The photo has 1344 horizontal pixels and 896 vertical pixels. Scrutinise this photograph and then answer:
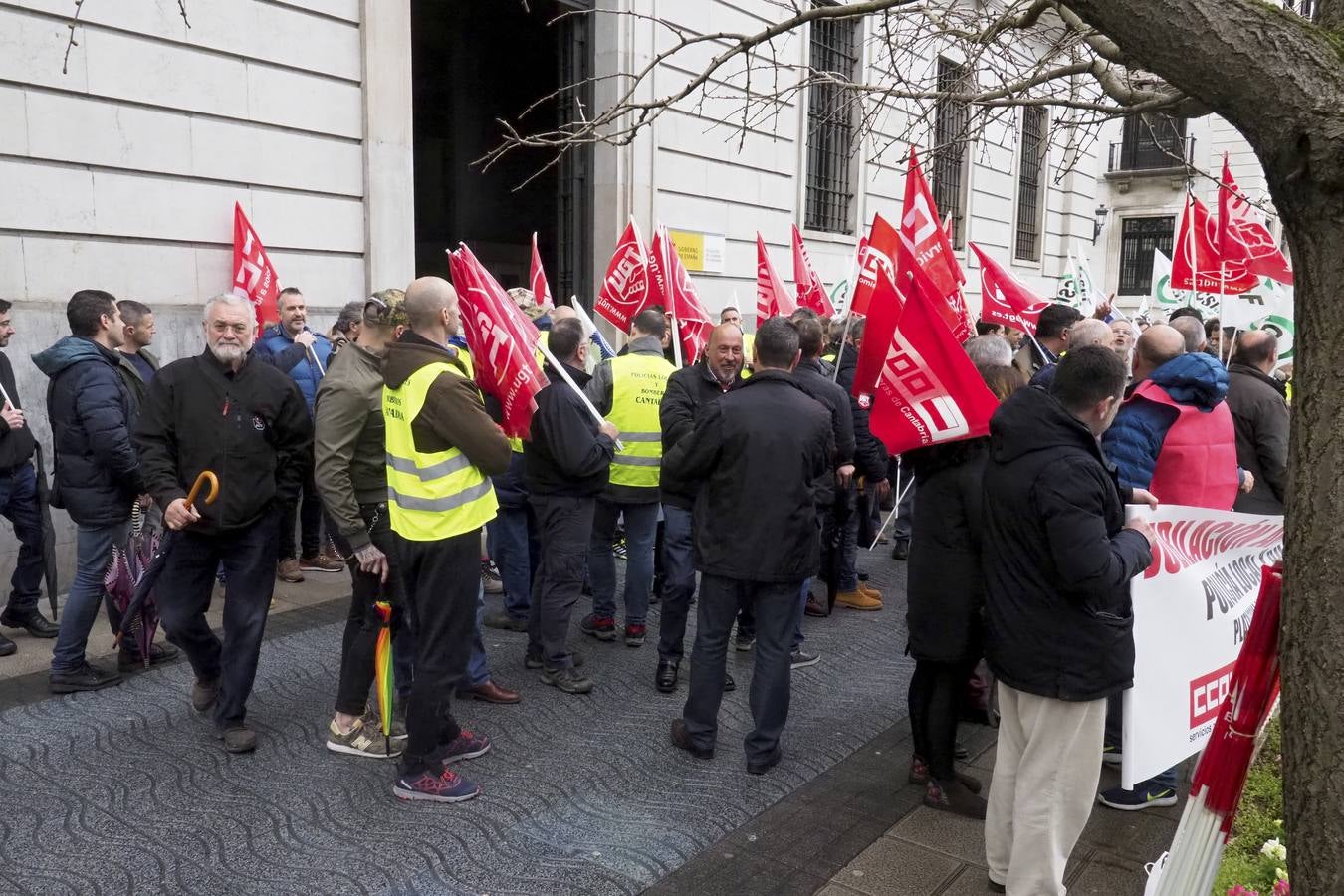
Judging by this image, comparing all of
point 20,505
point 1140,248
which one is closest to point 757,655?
point 20,505

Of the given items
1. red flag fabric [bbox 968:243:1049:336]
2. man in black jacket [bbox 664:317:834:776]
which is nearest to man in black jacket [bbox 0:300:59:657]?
man in black jacket [bbox 664:317:834:776]

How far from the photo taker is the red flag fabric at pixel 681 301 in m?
7.20

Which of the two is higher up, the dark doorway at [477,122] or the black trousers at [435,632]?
the dark doorway at [477,122]

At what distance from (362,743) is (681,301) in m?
3.88

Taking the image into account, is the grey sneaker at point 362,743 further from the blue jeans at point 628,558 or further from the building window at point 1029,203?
the building window at point 1029,203

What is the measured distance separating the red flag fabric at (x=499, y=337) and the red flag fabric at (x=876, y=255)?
2161 millimetres

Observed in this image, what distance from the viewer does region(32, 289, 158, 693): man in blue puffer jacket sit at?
17.1 ft

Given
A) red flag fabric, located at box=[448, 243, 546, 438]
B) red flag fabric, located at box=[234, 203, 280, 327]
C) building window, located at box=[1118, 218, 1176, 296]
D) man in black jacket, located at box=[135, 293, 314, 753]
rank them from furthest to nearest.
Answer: building window, located at box=[1118, 218, 1176, 296] → red flag fabric, located at box=[234, 203, 280, 327] → red flag fabric, located at box=[448, 243, 546, 438] → man in black jacket, located at box=[135, 293, 314, 753]

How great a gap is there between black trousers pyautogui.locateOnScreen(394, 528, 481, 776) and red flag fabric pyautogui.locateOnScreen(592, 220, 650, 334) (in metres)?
4.29

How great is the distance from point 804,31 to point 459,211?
567cm

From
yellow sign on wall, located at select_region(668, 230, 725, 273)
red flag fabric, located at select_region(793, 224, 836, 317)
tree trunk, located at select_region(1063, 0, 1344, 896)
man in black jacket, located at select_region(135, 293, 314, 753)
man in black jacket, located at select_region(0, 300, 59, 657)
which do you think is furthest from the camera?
yellow sign on wall, located at select_region(668, 230, 725, 273)

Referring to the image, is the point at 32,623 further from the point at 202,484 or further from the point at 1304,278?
the point at 1304,278

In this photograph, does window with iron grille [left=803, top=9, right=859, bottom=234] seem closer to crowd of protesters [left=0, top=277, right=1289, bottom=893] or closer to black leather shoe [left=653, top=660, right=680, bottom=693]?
crowd of protesters [left=0, top=277, right=1289, bottom=893]

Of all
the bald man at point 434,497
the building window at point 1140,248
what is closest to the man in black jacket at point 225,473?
the bald man at point 434,497
